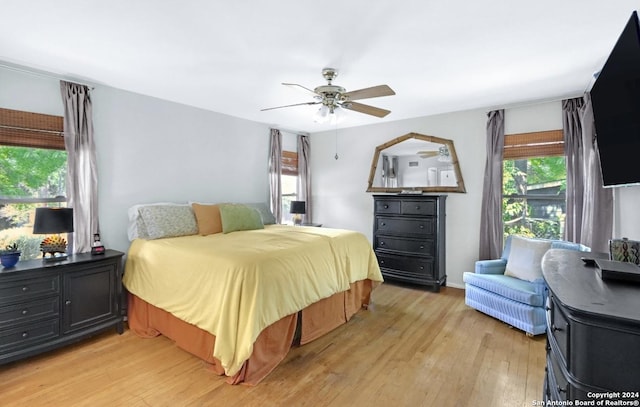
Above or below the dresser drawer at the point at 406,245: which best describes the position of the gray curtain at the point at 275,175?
above

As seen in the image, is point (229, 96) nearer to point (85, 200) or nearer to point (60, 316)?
point (85, 200)

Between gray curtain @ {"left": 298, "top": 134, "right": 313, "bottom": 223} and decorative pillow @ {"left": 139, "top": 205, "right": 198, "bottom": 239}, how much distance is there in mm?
2463

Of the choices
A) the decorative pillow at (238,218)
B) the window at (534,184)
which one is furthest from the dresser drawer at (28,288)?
the window at (534,184)

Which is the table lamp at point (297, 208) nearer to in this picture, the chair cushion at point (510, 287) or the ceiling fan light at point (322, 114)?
the ceiling fan light at point (322, 114)


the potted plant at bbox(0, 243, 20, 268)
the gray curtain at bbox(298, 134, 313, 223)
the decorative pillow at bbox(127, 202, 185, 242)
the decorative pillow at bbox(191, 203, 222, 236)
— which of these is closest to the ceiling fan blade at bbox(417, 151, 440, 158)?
the gray curtain at bbox(298, 134, 313, 223)

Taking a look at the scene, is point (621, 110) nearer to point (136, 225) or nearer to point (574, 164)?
point (574, 164)

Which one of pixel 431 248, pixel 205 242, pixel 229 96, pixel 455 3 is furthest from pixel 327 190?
pixel 455 3

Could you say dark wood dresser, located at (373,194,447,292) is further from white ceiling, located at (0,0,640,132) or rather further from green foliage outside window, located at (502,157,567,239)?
white ceiling, located at (0,0,640,132)

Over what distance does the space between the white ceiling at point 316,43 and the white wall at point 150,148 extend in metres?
0.22

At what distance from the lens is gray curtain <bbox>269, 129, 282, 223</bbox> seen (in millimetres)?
5066

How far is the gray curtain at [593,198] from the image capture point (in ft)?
10.3

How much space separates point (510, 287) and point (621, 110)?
204 centimetres

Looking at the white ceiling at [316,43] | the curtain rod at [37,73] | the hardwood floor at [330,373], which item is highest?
the white ceiling at [316,43]

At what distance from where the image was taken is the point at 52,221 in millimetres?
2547
